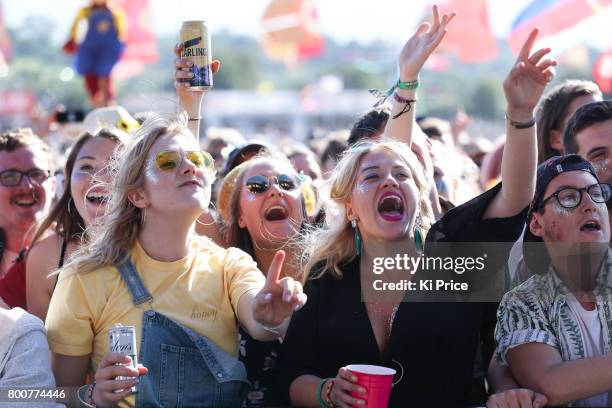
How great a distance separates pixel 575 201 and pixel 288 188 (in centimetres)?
164

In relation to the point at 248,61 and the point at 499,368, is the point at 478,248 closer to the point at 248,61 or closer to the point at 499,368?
the point at 499,368

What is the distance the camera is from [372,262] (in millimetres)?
3795

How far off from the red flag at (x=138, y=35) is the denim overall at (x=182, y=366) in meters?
15.2

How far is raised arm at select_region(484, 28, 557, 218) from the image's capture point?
3.25 m

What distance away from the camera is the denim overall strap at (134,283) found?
357cm

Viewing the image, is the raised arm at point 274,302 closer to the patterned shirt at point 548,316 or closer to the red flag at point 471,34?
the patterned shirt at point 548,316

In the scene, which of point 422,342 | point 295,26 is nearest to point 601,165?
point 422,342

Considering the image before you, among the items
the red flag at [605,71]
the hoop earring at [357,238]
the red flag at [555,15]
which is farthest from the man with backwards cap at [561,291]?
the red flag at [605,71]

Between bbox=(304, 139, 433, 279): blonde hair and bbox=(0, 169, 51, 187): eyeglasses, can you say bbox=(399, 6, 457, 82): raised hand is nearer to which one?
bbox=(304, 139, 433, 279): blonde hair

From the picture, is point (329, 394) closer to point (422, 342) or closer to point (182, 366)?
point (422, 342)

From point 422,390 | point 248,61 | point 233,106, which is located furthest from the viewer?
point 248,61

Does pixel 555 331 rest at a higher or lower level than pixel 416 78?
lower

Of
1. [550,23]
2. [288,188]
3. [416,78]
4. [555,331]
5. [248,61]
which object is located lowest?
[555,331]

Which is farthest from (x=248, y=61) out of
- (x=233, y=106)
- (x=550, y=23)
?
(x=550, y=23)
